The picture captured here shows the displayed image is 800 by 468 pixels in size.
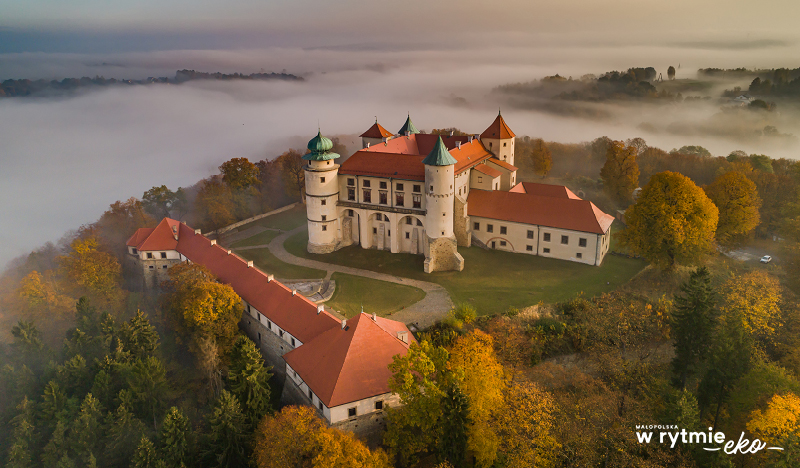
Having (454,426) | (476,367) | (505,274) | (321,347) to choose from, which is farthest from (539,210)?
(454,426)

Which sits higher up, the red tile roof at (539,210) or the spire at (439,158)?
the spire at (439,158)

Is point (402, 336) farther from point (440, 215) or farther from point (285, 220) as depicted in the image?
point (285, 220)

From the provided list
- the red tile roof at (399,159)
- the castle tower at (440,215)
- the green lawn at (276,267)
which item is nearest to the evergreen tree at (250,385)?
the green lawn at (276,267)

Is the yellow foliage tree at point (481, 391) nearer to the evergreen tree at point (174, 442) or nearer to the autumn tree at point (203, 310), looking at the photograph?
the evergreen tree at point (174, 442)

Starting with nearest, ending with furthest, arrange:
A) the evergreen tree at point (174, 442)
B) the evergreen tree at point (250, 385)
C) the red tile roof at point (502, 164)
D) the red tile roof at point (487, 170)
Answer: the evergreen tree at point (174, 442) < the evergreen tree at point (250, 385) < the red tile roof at point (487, 170) < the red tile roof at point (502, 164)

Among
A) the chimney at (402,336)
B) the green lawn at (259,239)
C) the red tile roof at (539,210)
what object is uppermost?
the red tile roof at (539,210)

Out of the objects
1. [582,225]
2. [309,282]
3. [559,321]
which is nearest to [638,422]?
[559,321]

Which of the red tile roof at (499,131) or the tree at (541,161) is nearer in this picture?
the red tile roof at (499,131)
